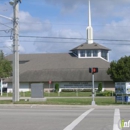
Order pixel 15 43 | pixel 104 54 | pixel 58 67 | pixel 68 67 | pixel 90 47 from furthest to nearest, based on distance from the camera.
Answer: pixel 104 54, pixel 90 47, pixel 58 67, pixel 68 67, pixel 15 43

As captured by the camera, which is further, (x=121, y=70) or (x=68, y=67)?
(x=68, y=67)

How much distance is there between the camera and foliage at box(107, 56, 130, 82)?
60.5 meters

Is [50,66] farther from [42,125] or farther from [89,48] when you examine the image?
[42,125]

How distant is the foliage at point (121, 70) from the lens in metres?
60.5

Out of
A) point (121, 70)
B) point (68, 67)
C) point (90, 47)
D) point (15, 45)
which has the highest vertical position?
point (90, 47)

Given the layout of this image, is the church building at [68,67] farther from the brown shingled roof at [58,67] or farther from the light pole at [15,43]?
the light pole at [15,43]

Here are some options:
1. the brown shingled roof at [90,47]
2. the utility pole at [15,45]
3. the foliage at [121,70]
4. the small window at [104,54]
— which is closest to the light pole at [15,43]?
the utility pole at [15,45]

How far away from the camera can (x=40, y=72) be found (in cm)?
7919

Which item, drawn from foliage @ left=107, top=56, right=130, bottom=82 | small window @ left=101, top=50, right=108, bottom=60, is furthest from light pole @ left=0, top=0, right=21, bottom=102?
small window @ left=101, top=50, right=108, bottom=60

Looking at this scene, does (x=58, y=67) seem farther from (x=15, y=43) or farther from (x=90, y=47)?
(x=15, y=43)

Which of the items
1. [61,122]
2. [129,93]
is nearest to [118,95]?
[129,93]

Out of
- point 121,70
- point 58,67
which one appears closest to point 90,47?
point 58,67

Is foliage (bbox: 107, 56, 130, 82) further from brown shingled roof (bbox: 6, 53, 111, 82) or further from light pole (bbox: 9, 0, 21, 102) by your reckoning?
light pole (bbox: 9, 0, 21, 102)

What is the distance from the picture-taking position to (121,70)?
60.8 m
